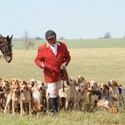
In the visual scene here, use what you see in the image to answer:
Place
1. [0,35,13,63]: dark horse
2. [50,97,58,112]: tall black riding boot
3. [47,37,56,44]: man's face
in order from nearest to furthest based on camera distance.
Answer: [47,37,56,44]: man's face < [50,97,58,112]: tall black riding boot < [0,35,13,63]: dark horse

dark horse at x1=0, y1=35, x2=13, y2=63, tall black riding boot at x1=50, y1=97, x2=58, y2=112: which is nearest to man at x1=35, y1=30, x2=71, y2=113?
tall black riding boot at x1=50, y1=97, x2=58, y2=112

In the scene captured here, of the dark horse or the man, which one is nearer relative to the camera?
the man

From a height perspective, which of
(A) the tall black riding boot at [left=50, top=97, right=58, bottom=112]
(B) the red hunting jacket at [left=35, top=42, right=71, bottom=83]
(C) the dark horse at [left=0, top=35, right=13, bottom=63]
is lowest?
(A) the tall black riding boot at [left=50, top=97, right=58, bottom=112]

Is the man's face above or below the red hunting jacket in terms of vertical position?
above

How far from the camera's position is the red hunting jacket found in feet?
42.8

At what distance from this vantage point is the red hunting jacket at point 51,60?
514 inches

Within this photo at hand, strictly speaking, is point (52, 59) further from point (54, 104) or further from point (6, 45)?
point (6, 45)

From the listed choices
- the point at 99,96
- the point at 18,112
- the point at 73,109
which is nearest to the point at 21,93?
the point at 18,112

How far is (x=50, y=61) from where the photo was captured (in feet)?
42.8

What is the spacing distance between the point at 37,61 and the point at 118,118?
2303 mm

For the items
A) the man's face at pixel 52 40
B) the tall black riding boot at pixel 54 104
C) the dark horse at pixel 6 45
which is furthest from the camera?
the dark horse at pixel 6 45

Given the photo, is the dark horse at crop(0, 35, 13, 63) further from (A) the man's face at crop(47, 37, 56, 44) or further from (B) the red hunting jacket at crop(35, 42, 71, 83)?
(A) the man's face at crop(47, 37, 56, 44)

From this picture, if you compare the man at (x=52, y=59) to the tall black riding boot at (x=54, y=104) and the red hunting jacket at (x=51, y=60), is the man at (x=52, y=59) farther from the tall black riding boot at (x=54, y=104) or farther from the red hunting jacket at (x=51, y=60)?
the tall black riding boot at (x=54, y=104)

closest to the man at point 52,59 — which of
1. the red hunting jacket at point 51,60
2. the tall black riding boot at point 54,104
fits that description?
the red hunting jacket at point 51,60
